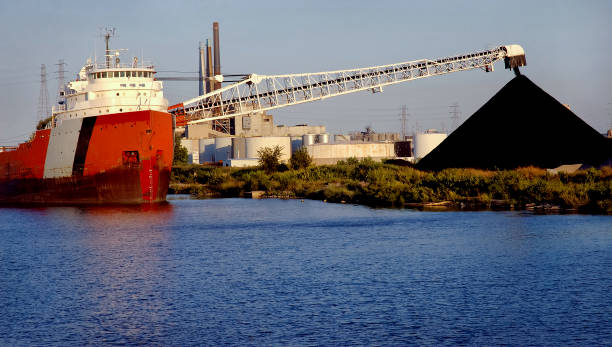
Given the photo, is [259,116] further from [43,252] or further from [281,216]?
[43,252]

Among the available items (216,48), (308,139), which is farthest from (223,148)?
(216,48)

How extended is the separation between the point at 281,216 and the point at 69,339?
81.2ft

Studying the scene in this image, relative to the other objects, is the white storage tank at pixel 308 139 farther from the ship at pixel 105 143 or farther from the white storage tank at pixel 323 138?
the ship at pixel 105 143

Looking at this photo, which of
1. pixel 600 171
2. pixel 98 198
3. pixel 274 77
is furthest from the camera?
pixel 274 77

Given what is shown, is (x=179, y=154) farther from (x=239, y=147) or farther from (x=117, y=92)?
(x=117, y=92)

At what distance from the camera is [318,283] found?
19.9m

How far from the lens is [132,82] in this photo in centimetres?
4909

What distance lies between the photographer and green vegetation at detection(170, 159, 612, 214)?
3606 centimetres

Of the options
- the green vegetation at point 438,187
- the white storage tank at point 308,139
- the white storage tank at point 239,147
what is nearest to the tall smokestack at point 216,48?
the white storage tank at point 239,147

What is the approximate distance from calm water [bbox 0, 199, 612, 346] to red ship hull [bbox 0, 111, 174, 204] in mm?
12118

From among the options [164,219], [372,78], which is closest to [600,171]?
[164,219]

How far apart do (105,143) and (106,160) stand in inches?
42.0

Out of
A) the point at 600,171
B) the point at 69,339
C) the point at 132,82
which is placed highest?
the point at 132,82

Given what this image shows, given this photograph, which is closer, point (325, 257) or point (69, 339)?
point (69, 339)
